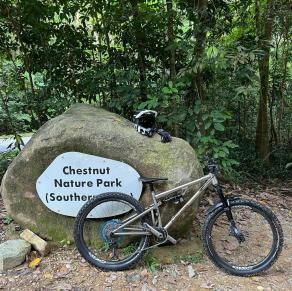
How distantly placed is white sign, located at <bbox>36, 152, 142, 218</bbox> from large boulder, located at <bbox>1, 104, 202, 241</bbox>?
0.07 metres

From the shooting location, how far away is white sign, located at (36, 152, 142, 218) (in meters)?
4.09

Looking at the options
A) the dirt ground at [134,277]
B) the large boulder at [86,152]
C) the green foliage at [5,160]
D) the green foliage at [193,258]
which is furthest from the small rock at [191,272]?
the green foliage at [5,160]

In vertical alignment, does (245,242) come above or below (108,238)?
below

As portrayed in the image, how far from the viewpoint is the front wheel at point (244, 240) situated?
3.88 m

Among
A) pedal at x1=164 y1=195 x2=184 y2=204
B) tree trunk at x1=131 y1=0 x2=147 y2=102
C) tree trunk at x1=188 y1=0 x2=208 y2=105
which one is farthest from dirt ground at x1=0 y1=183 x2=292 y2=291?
tree trunk at x1=131 y1=0 x2=147 y2=102

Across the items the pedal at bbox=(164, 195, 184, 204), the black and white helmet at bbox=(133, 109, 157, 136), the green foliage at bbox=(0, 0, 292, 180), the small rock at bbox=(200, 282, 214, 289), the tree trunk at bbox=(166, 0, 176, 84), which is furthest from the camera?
the tree trunk at bbox=(166, 0, 176, 84)

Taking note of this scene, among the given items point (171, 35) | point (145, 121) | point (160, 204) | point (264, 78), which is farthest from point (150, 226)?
point (264, 78)

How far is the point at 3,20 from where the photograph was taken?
6441 millimetres

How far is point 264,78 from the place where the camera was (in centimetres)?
827

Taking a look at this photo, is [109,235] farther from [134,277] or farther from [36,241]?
[36,241]

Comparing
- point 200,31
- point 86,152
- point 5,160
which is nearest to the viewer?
point 86,152

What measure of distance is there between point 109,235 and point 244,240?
1419 millimetres

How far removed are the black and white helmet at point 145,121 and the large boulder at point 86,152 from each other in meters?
0.07

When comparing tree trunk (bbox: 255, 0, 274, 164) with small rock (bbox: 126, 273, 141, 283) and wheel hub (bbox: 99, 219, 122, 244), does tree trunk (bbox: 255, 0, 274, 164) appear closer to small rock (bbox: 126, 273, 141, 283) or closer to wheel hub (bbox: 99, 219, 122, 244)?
wheel hub (bbox: 99, 219, 122, 244)
